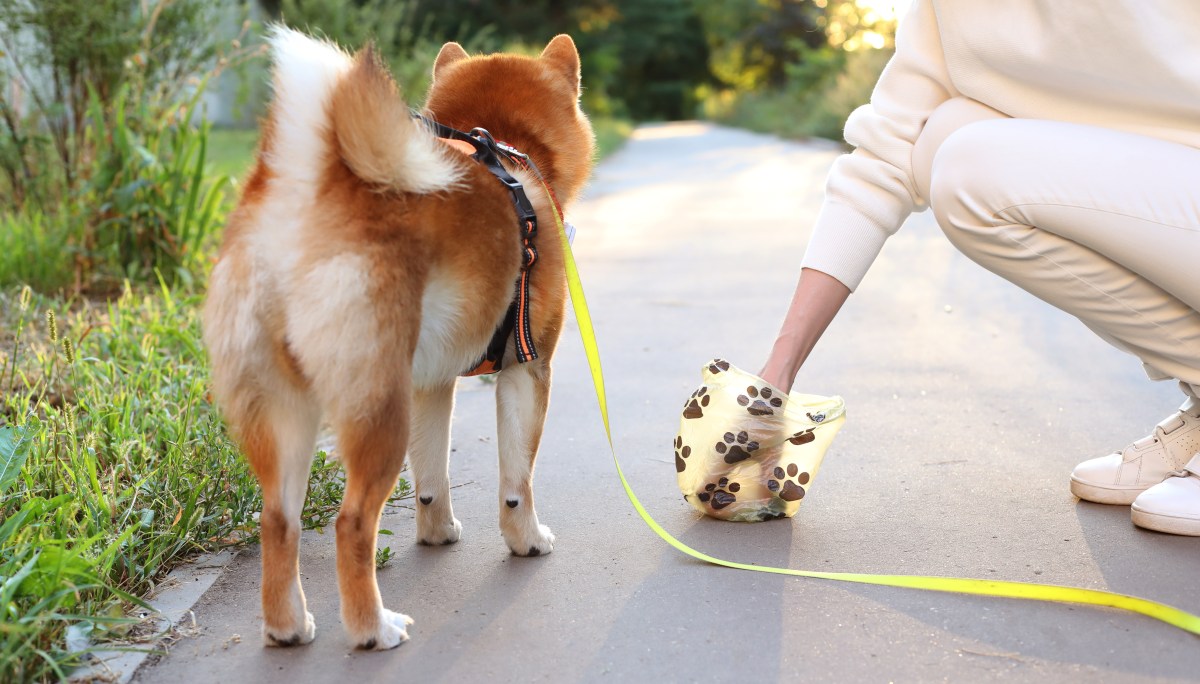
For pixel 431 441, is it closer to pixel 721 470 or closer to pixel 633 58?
pixel 721 470

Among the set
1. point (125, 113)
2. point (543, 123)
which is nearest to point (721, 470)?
point (543, 123)

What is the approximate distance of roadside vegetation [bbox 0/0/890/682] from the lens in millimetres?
2264

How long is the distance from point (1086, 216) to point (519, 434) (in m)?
1.43

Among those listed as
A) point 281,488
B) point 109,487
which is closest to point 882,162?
point 281,488

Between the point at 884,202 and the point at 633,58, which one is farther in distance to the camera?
the point at 633,58

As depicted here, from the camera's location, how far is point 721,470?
9.20 feet

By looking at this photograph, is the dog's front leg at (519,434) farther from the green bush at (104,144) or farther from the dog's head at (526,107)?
the green bush at (104,144)

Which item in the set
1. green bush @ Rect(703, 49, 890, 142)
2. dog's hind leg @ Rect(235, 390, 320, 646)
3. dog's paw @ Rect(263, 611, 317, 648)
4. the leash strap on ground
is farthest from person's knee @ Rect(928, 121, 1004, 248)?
green bush @ Rect(703, 49, 890, 142)

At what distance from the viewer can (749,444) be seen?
9.00 ft

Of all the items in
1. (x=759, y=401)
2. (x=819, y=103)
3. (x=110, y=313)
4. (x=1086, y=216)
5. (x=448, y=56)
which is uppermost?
(x=448, y=56)

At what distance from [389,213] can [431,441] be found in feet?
2.58

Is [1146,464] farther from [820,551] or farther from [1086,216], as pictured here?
[820,551]

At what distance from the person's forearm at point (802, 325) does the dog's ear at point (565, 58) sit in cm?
83

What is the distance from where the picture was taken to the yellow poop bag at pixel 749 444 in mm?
2742
